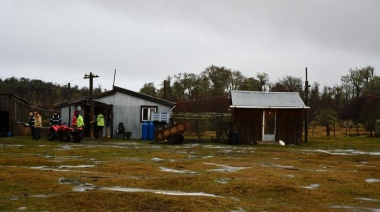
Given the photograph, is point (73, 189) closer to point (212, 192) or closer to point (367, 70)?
point (212, 192)

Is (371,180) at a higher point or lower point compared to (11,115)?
lower

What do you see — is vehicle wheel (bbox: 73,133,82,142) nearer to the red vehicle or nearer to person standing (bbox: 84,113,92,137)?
the red vehicle

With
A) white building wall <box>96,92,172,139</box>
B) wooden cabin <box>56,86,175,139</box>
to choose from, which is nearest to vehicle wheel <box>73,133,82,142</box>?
wooden cabin <box>56,86,175,139</box>

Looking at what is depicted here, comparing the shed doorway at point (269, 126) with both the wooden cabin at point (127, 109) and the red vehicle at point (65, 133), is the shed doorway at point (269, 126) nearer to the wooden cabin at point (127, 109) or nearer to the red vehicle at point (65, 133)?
the wooden cabin at point (127, 109)

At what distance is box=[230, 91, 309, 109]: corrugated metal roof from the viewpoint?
3064 cm

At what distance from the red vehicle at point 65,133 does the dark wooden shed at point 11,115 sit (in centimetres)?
648

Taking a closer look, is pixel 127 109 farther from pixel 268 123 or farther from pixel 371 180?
pixel 371 180

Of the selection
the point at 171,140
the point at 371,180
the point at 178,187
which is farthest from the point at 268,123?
the point at 178,187

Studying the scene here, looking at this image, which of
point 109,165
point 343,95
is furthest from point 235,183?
point 343,95

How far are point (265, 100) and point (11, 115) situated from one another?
19.3 metres

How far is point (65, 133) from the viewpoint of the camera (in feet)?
88.1

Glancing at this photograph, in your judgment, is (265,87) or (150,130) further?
(265,87)

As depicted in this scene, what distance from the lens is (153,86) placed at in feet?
269

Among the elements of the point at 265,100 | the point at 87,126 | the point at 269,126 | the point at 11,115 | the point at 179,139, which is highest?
the point at 265,100
